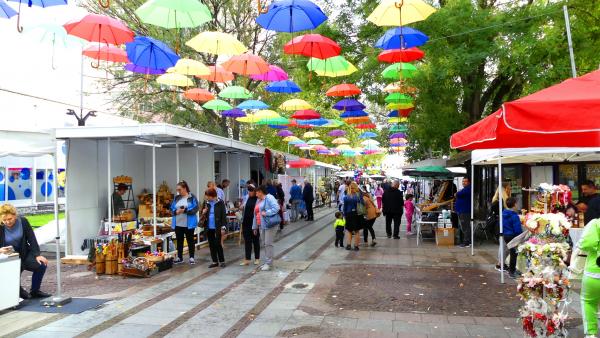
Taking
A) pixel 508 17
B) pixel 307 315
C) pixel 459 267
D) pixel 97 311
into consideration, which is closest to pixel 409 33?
pixel 508 17

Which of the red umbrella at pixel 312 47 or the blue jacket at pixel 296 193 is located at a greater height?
the red umbrella at pixel 312 47

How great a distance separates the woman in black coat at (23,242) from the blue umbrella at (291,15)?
5534 millimetres

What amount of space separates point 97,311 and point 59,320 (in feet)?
1.69

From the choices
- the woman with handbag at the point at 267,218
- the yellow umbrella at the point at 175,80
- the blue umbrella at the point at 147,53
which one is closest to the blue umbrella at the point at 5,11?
the blue umbrella at the point at 147,53

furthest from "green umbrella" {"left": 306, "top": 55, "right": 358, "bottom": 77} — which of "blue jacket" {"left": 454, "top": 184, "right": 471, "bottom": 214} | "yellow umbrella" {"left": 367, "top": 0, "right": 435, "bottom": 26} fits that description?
"blue jacket" {"left": 454, "top": 184, "right": 471, "bottom": 214}

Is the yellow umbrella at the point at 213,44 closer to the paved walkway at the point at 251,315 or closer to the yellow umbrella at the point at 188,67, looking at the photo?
the yellow umbrella at the point at 188,67

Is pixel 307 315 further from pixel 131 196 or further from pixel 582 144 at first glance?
pixel 131 196

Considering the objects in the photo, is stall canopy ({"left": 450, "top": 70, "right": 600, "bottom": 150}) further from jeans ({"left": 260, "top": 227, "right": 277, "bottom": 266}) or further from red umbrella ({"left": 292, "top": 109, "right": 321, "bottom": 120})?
red umbrella ({"left": 292, "top": 109, "right": 321, "bottom": 120})

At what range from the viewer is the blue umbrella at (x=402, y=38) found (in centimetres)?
1020

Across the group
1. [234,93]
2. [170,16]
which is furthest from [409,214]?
[170,16]

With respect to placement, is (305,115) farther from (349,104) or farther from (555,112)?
(555,112)

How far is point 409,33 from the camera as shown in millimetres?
10172

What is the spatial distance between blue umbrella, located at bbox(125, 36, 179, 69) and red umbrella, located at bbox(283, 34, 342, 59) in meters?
3.02

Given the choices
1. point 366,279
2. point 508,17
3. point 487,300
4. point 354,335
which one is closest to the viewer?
point 354,335
